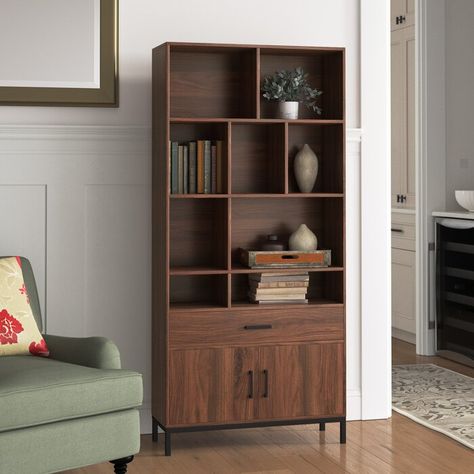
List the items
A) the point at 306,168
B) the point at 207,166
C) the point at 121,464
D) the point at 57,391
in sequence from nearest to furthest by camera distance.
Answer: the point at 57,391, the point at 121,464, the point at 207,166, the point at 306,168

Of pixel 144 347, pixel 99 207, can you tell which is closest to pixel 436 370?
pixel 144 347

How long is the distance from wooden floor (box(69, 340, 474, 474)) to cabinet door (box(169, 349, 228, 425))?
163 millimetres

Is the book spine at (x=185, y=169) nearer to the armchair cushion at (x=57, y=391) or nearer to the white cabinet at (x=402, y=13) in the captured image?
the armchair cushion at (x=57, y=391)

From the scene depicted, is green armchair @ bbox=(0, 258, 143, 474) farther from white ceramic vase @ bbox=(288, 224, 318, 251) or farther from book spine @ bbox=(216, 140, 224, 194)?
white ceramic vase @ bbox=(288, 224, 318, 251)

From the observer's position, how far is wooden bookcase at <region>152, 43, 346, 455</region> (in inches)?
158

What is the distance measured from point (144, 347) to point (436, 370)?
214 cm

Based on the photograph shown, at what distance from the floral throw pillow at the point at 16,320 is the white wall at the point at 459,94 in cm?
339

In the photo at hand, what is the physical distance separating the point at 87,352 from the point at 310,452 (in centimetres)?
106

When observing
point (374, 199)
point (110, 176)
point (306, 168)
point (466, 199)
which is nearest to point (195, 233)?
point (110, 176)

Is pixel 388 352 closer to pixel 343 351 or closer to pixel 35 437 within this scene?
pixel 343 351

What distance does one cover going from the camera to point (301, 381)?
414 centimetres

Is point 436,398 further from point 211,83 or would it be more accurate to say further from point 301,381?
point 211,83

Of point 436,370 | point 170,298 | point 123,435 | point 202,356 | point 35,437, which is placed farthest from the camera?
point 436,370

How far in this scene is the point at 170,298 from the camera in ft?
14.0
